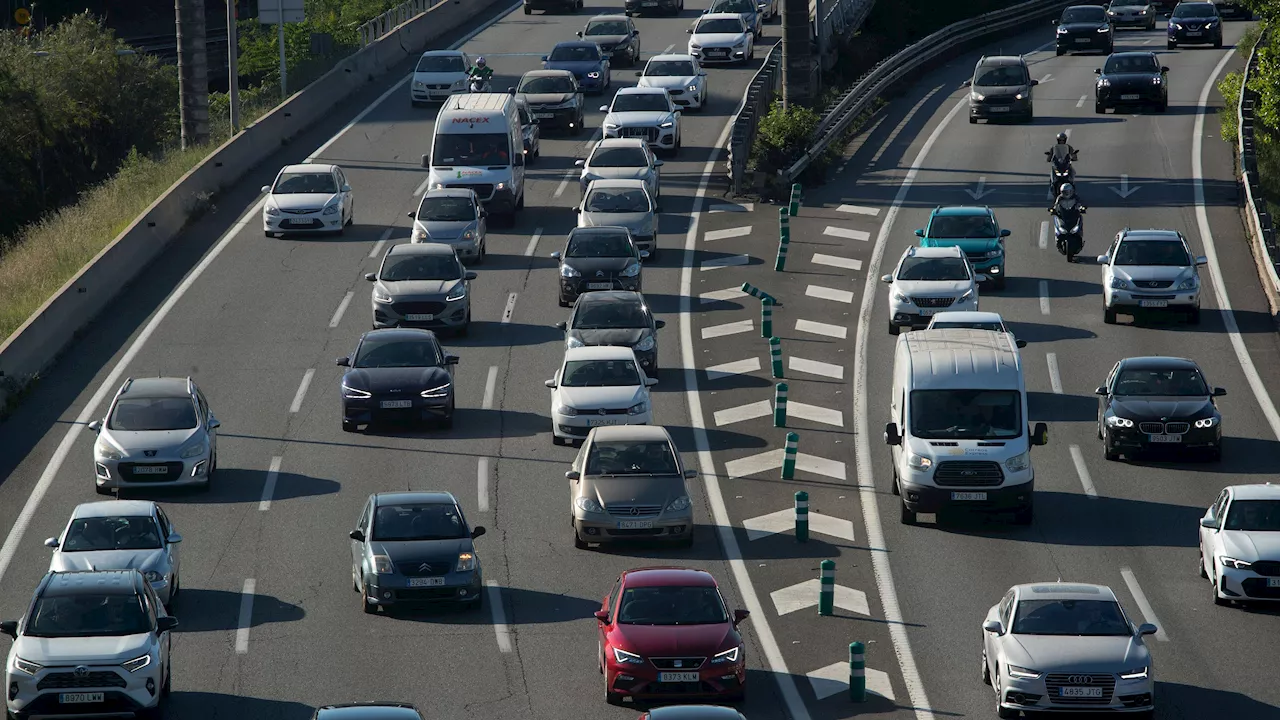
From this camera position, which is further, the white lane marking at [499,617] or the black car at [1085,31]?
the black car at [1085,31]

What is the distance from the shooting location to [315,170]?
44.8 m

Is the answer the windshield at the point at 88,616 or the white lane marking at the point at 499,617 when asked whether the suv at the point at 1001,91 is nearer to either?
the white lane marking at the point at 499,617

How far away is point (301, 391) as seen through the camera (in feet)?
111

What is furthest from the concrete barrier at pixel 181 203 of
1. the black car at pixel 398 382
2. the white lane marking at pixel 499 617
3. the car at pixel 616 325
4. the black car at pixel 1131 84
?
the black car at pixel 1131 84

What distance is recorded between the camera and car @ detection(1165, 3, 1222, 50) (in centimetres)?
7012

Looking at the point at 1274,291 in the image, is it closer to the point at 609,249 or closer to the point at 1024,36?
the point at 609,249

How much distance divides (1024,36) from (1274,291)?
138 ft

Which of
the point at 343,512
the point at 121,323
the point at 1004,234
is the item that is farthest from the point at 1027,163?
the point at 343,512

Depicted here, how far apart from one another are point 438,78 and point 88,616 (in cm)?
4037

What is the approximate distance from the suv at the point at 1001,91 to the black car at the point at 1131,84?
2317 millimetres

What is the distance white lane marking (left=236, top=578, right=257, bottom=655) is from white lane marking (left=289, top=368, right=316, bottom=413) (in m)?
8.46

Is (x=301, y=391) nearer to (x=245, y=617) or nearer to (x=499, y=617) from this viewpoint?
(x=245, y=617)

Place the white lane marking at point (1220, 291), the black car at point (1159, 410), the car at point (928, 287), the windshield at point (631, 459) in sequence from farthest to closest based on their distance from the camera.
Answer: the car at point (928, 287)
the white lane marking at point (1220, 291)
the black car at point (1159, 410)
the windshield at point (631, 459)

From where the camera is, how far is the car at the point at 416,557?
23.2 meters
